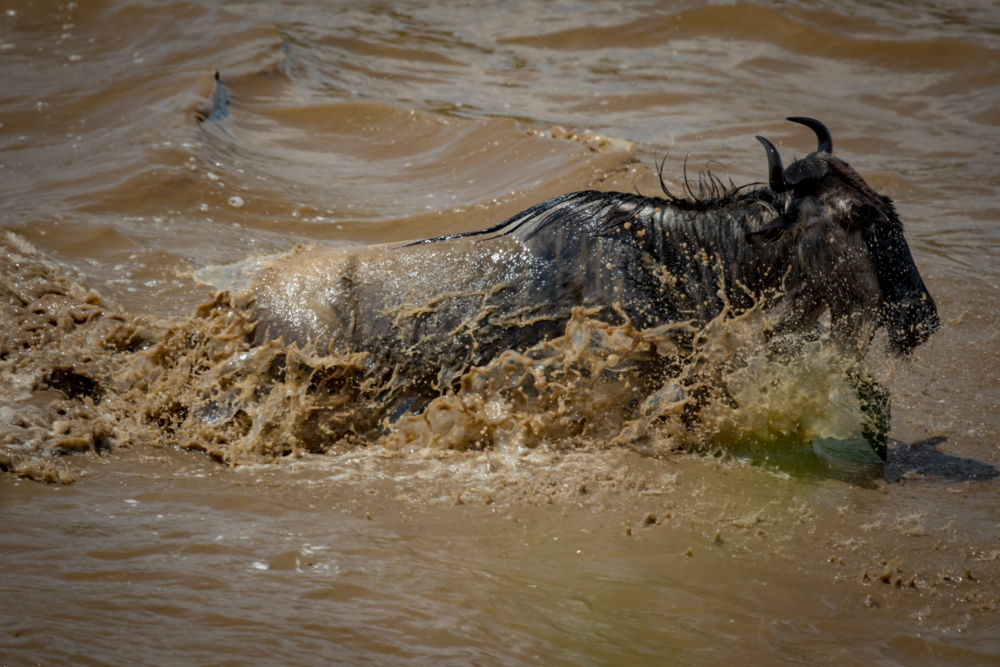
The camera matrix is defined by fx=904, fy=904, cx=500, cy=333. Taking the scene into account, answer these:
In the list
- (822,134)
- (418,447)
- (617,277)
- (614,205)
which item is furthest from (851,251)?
(418,447)

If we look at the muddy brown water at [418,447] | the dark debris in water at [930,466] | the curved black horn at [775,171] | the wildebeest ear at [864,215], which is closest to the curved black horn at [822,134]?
the curved black horn at [775,171]

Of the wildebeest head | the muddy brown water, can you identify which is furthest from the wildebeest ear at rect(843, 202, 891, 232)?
the muddy brown water

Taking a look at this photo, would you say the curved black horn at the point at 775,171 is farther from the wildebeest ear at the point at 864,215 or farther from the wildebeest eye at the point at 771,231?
the wildebeest ear at the point at 864,215

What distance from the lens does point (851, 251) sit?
472cm

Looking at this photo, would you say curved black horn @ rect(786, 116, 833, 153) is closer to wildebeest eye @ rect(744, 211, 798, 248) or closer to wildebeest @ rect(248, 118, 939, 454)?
wildebeest @ rect(248, 118, 939, 454)

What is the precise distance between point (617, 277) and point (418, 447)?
4.79 ft

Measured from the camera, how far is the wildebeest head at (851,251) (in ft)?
15.5

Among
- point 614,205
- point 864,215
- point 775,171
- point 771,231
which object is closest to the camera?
point 864,215

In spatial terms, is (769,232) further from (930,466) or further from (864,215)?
(930,466)

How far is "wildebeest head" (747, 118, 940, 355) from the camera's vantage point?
471cm

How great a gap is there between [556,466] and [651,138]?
7.38 meters

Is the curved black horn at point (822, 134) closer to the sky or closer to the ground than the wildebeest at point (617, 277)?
closer to the sky

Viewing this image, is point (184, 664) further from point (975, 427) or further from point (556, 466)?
point (975, 427)

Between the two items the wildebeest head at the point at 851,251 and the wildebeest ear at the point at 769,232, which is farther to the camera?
the wildebeest ear at the point at 769,232
